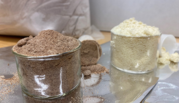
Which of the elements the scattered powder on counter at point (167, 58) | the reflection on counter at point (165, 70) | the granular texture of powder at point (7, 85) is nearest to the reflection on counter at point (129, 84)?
the reflection on counter at point (165, 70)

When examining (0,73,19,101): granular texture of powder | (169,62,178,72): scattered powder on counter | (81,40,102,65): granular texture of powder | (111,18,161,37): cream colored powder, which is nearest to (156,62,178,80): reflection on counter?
(169,62,178,72): scattered powder on counter

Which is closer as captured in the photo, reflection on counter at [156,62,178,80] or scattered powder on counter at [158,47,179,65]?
reflection on counter at [156,62,178,80]

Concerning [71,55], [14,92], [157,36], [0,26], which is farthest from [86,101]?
[0,26]

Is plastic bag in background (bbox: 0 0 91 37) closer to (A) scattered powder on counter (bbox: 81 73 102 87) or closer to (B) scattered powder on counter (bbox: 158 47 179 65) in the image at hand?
Answer: (A) scattered powder on counter (bbox: 81 73 102 87)

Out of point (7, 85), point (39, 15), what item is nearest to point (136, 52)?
point (7, 85)

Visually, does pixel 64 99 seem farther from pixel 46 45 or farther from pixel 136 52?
pixel 136 52

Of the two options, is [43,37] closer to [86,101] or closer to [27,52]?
[27,52]
